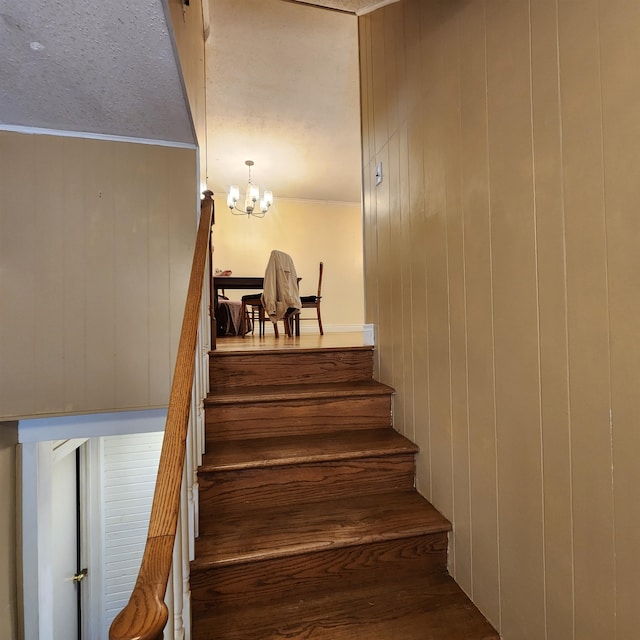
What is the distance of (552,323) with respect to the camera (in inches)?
39.4

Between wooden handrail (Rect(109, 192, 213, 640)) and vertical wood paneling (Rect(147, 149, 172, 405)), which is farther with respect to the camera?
vertical wood paneling (Rect(147, 149, 172, 405))

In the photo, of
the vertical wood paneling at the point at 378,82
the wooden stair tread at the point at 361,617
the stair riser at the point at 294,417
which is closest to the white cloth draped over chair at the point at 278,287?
the vertical wood paneling at the point at 378,82

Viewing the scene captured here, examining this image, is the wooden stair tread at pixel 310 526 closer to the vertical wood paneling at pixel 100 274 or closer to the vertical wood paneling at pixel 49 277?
the vertical wood paneling at pixel 100 274

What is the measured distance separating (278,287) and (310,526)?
2.76 metres

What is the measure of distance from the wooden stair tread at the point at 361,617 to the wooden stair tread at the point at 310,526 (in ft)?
0.57

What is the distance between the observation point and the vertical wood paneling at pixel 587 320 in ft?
2.80

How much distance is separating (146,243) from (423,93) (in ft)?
5.43

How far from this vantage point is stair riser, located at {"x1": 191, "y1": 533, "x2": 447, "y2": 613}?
126cm

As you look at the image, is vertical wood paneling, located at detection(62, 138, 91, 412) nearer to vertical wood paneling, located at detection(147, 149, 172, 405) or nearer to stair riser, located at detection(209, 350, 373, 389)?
vertical wood paneling, located at detection(147, 149, 172, 405)

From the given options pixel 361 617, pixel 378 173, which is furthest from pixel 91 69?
pixel 361 617

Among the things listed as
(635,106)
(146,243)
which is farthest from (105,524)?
(635,106)

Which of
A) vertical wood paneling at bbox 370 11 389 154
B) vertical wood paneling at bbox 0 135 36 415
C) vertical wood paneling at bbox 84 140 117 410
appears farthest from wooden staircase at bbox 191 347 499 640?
vertical wood paneling at bbox 370 11 389 154

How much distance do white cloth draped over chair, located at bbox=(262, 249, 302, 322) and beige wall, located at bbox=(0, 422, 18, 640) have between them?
7.50 ft

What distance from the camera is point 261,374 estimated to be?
2170 millimetres
